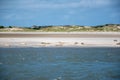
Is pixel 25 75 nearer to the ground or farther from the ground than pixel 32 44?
farther from the ground

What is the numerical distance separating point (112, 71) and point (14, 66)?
673 cm

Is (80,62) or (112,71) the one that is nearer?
(112,71)

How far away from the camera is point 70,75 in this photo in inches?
751

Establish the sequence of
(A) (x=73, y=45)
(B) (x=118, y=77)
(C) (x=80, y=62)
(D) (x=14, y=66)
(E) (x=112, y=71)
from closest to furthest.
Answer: (B) (x=118, y=77), (E) (x=112, y=71), (D) (x=14, y=66), (C) (x=80, y=62), (A) (x=73, y=45)

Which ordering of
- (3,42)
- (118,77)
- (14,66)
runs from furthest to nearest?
(3,42) → (14,66) → (118,77)

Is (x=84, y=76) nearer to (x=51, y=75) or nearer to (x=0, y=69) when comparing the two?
(x=51, y=75)

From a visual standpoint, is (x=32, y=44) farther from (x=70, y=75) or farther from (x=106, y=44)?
(x=70, y=75)

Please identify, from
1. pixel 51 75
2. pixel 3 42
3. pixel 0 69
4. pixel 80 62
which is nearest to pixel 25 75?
pixel 51 75

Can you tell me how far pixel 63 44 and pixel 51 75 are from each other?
22888 mm

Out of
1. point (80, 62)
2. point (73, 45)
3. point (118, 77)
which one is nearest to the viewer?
point (118, 77)

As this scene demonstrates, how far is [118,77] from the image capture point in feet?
60.5

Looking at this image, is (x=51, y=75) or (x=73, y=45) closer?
(x=51, y=75)

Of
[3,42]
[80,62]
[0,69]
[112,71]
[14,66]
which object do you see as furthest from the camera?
[3,42]

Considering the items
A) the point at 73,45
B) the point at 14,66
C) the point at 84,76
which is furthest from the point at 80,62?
the point at 73,45
